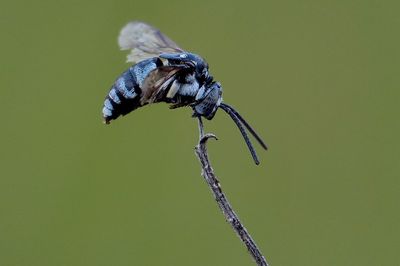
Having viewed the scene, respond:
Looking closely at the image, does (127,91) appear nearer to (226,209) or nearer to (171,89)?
(171,89)

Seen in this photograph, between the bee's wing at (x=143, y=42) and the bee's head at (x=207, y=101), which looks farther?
the bee's wing at (x=143, y=42)

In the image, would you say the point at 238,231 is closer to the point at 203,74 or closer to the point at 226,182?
the point at 203,74

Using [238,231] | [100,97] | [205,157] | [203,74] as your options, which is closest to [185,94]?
[203,74]

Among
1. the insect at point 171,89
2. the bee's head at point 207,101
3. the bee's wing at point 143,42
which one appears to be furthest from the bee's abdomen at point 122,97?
the bee's wing at point 143,42

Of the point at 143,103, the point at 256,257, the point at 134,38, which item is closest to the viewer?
the point at 256,257

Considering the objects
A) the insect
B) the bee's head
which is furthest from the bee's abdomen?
the bee's head

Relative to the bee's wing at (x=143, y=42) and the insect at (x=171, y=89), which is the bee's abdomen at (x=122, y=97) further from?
the bee's wing at (x=143, y=42)
